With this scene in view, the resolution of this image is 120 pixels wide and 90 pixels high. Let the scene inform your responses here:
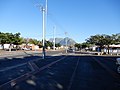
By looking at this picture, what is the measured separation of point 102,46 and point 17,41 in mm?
37720

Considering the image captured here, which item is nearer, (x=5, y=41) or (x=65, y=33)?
(x=5, y=41)

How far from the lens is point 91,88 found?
42.2ft

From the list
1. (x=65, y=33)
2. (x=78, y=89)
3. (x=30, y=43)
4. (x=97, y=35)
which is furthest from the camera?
(x=30, y=43)

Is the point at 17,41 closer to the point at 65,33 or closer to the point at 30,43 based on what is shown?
the point at 65,33

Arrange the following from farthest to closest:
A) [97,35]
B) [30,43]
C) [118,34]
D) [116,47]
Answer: [30,43] < [97,35] < [116,47] < [118,34]

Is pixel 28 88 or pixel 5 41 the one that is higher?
pixel 5 41

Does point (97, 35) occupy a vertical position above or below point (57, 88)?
above

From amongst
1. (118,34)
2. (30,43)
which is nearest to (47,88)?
(118,34)

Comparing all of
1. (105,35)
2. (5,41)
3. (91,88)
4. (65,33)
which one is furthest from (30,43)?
(91,88)

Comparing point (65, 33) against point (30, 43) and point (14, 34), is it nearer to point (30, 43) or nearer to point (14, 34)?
point (14, 34)

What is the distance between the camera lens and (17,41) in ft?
380

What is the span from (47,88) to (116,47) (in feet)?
312

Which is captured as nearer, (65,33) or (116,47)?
(116,47)

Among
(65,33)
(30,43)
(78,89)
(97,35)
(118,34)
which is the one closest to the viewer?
(78,89)
